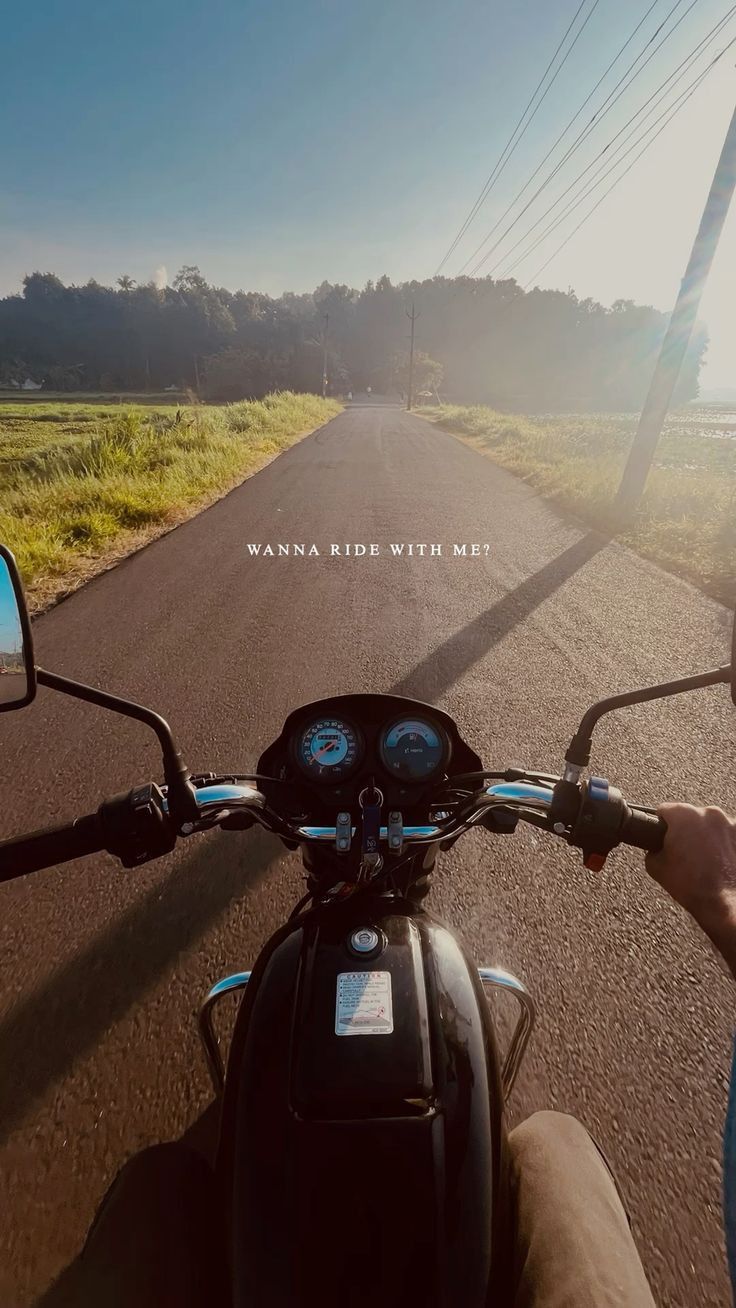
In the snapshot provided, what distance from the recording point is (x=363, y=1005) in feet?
3.28

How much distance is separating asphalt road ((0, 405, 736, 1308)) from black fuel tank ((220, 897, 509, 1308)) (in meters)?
0.88

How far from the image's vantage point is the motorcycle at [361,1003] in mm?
853

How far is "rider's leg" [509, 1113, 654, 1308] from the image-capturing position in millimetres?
960

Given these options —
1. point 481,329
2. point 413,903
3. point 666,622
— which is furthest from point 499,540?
point 481,329

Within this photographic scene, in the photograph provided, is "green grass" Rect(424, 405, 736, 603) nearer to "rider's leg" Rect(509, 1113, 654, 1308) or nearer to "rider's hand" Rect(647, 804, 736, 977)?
"rider's hand" Rect(647, 804, 736, 977)

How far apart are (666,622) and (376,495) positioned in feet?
20.3

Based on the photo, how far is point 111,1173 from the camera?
1.48m

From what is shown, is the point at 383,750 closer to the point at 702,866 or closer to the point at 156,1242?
the point at 702,866

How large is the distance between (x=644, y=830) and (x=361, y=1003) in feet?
2.22

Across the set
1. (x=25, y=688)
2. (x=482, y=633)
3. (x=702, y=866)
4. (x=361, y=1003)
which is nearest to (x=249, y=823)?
(x=361, y=1003)

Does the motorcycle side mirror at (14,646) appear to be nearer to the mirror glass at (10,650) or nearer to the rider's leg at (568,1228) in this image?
the mirror glass at (10,650)

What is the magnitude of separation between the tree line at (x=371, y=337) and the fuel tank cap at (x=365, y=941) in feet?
332

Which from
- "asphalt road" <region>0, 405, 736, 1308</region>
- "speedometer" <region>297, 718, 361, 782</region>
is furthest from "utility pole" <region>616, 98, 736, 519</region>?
"speedometer" <region>297, 718, 361, 782</region>

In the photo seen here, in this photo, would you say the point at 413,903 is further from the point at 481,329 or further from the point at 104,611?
the point at 481,329
